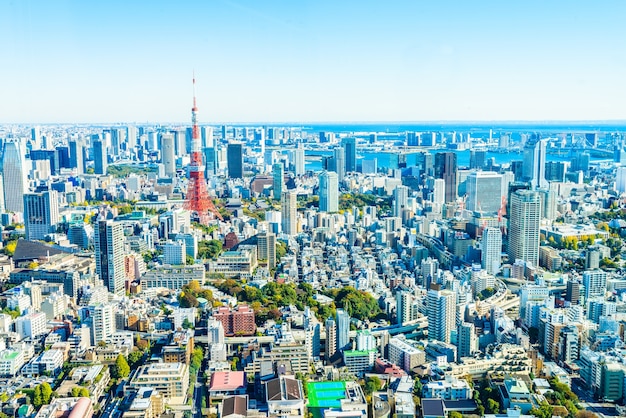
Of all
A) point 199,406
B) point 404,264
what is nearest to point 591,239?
point 404,264

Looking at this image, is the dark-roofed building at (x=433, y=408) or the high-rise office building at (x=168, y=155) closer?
the dark-roofed building at (x=433, y=408)

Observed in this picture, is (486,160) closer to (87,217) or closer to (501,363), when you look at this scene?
(87,217)

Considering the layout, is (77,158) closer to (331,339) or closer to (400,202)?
(400,202)

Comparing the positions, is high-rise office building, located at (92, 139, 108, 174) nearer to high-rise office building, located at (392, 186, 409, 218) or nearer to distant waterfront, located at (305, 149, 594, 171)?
distant waterfront, located at (305, 149, 594, 171)

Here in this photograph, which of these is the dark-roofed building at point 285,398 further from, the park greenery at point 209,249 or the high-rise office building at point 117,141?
the high-rise office building at point 117,141

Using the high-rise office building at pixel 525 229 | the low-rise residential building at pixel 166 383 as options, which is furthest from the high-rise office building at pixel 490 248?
the low-rise residential building at pixel 166 383

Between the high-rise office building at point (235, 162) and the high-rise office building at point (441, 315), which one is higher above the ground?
the high-rise office building at point (235, 162)
